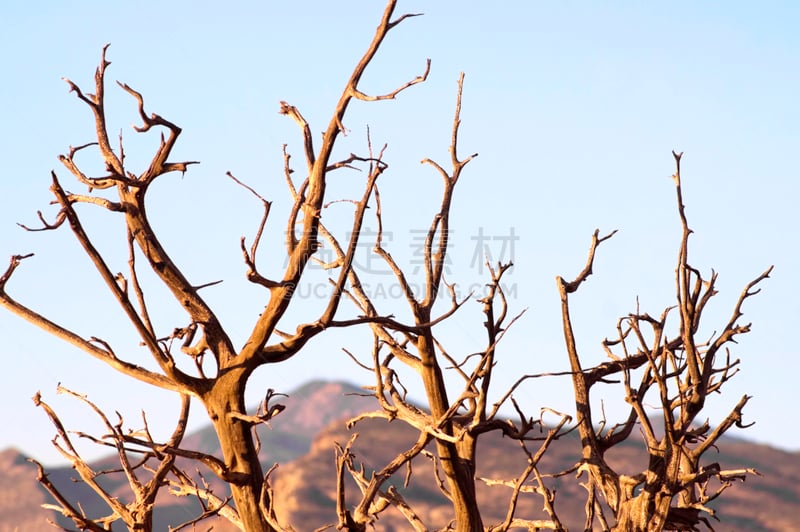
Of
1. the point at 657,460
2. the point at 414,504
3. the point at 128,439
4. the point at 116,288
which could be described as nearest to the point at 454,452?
the point at 657,460

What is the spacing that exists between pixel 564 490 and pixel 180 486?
121 feet

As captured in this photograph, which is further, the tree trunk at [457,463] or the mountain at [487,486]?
the mountain at [487,486]

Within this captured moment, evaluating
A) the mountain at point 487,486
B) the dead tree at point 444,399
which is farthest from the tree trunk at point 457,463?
the mountain at point 487,486

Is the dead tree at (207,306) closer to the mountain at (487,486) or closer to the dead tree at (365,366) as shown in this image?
the dead tree at (365,366)

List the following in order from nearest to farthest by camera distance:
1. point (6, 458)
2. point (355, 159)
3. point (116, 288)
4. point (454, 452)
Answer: point (116, 288) → point (355, 159) → point (454, 452) → point (6, 458)

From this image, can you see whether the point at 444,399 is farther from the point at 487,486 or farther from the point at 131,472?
the point at 487,486

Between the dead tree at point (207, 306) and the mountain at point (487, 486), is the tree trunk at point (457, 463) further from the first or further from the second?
the mountain at point (487, 486)

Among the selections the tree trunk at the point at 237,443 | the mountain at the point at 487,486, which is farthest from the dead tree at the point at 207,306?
the mountain at the point at 487,486

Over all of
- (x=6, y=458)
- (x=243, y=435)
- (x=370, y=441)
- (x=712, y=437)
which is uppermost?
(x=6, y=458)

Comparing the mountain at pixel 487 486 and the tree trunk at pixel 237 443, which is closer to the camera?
the tree trunk at pixel 237 443

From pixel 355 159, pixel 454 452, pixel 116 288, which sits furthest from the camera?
pixel 454 452

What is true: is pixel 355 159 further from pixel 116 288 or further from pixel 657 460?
pixel 657 460

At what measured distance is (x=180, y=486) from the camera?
5664mm

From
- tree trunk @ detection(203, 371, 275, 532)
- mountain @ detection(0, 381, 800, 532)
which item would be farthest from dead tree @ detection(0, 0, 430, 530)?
mountain @ detection(0, 381, 800, 532)
